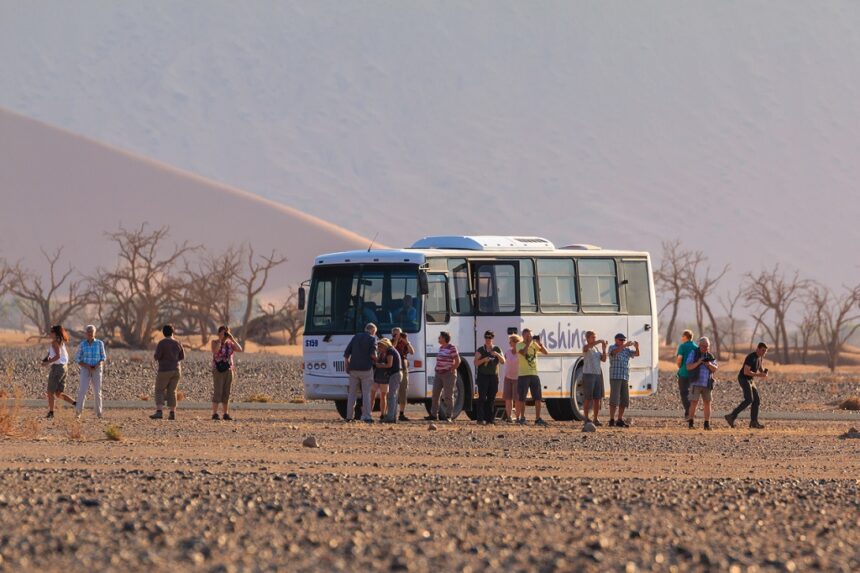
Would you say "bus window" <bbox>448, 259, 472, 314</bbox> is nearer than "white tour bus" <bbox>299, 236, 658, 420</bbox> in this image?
No

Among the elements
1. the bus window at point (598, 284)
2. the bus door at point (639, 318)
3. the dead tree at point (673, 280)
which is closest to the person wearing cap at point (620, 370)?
the bus window at point (598, 284)

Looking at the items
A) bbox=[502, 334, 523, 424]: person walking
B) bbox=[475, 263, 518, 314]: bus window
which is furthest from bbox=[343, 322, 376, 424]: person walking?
bbox=[475, 263, 518, 314]: bus window

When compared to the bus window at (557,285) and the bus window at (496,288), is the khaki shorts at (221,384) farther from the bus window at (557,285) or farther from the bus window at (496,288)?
the bus window at (557,285)

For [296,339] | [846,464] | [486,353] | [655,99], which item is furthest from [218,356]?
Answer: [655,99]

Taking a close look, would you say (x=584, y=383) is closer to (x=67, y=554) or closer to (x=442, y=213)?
(x=67, y=554)

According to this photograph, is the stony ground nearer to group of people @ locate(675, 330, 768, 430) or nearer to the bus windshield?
group of people @ locate(675, 330, 768, 430)

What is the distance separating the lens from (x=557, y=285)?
3109cm

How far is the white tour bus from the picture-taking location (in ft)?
96.3

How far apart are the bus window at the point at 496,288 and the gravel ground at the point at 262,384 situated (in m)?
8.74

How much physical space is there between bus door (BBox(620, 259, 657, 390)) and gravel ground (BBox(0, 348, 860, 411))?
5.62 meters

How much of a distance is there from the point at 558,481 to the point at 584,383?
36.4 ft

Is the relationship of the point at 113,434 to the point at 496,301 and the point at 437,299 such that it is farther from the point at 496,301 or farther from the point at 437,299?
the point at 496,301

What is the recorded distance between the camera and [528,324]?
30.4m

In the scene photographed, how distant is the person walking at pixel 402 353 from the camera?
28094mm
